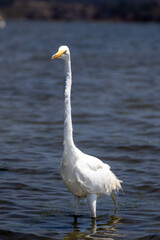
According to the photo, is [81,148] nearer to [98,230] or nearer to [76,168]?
[98,230]

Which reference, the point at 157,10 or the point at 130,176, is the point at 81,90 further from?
the point at 157,10

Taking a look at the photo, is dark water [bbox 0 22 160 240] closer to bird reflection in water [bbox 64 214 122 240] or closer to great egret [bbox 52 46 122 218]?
bird reflection in water [bbox 64 214 122 240]

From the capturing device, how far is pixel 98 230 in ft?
23.9

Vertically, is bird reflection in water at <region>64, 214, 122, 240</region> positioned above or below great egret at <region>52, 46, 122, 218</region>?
below

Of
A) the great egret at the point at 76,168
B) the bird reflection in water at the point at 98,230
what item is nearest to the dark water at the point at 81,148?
the bird reflection in water at the point at 98,230

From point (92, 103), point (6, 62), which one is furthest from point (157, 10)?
point (92, 103)

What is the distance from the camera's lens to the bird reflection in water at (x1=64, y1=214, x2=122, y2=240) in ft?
23.3

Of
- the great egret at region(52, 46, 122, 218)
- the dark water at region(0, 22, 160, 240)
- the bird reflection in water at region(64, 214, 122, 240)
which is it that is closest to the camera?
the great egret at region(52, 46, 122, 218)

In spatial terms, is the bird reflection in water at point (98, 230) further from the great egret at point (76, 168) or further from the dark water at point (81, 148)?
the great egret at point (76, 168)

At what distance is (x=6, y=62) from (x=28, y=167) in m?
22.7

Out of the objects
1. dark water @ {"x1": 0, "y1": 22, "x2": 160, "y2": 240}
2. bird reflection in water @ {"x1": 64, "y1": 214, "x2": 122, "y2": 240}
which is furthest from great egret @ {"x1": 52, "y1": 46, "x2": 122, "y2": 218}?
dark water @ {"x1": 0, "y1": 22, "x2": 160, "y2": 240}

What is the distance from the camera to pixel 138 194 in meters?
8.80

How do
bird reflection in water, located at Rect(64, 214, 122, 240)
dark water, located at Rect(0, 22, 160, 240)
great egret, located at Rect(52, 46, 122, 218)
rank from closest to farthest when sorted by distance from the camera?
great egret, located at Rect(52, 46, 122, 218)
bird reflection in water, located at Rect(64, 214, 122, 240)
dark water, located at Rect(0, 22, 160, 240)

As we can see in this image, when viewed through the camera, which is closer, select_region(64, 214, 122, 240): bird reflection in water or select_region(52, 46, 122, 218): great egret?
select_region(52, 46, 122, 218): great egret
